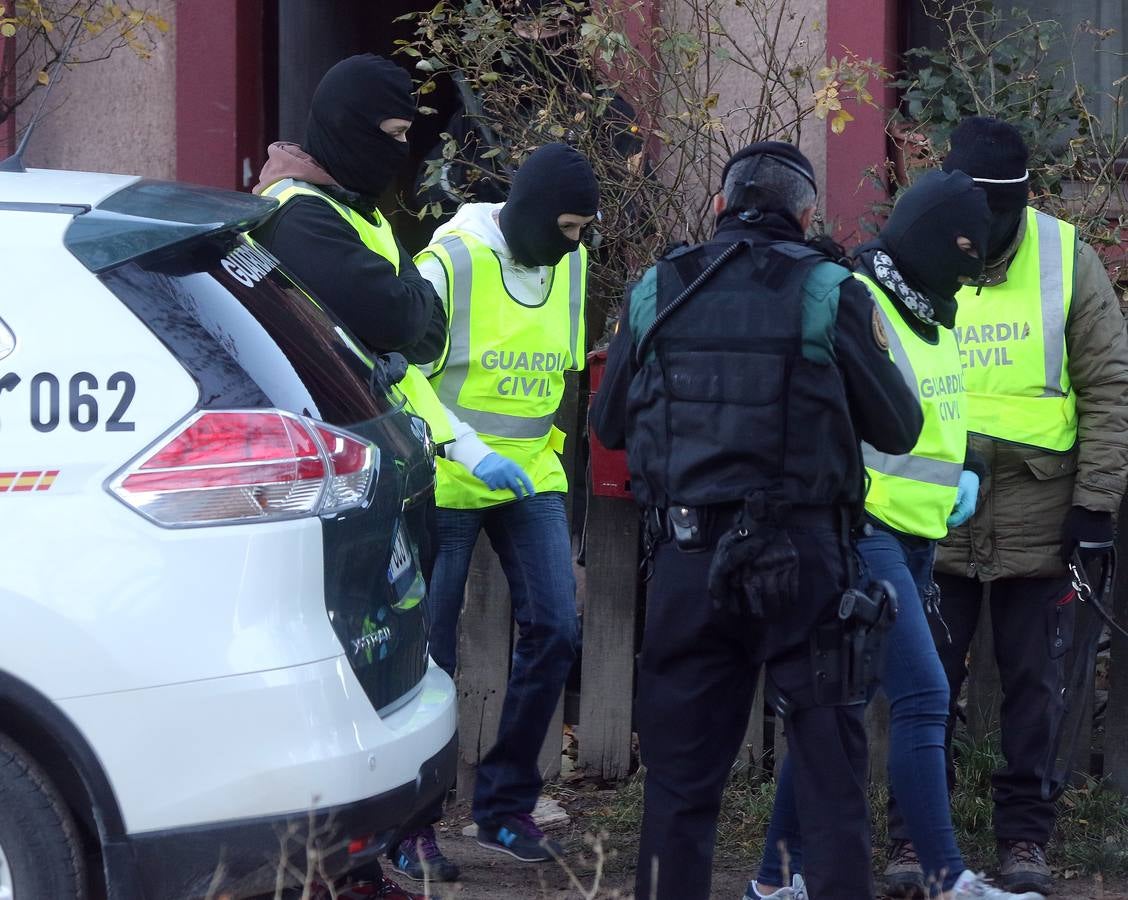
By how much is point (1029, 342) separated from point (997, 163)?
501 mm

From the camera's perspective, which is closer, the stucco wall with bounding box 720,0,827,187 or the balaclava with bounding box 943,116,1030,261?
the balaclava with bounding box 943,116,1030,261

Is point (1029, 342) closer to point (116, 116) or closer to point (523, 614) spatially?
point (523, 614)

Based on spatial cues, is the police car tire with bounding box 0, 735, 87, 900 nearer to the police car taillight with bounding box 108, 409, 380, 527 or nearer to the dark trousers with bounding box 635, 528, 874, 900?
the police car taillight with bounding box 108, 409, 380, 527

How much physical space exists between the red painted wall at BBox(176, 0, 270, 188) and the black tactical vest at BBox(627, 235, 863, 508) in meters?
4.95

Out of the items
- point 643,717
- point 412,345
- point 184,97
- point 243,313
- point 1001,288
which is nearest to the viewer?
point 243,313

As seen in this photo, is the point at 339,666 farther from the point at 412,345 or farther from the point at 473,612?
the point at 473,612

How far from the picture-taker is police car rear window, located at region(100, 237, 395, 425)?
2.95 metres

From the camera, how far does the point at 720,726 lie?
332 cm

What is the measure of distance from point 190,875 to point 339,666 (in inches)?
18.4

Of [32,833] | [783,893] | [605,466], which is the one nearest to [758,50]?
[605,466]

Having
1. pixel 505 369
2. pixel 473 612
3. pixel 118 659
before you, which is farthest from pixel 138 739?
pixel 473 612

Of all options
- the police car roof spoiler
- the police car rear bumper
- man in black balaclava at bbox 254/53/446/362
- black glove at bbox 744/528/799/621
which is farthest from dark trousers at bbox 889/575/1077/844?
the police car roof spoiler

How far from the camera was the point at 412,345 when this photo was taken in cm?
402

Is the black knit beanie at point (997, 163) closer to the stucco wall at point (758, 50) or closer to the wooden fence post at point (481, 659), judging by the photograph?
the wooden fence post at point (481, 659)
